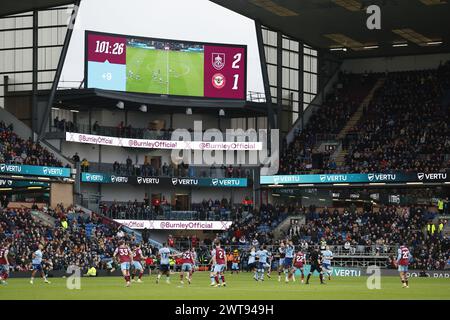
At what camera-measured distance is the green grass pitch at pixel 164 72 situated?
277 ft

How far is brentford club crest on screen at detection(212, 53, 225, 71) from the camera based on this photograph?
87.8 meters

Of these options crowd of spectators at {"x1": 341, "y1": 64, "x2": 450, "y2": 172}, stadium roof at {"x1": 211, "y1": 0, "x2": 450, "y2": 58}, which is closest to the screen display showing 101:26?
stadium roof at {"x1": 211, "y1": 0, "x2": 450, "y2": 58}

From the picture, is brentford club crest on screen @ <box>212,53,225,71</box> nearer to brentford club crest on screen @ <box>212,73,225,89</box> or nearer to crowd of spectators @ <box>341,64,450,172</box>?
brentford club crest on screen @ <box>212,73,225,89</box>

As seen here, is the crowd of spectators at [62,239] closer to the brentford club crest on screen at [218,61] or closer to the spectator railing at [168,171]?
the spectator railing at [168,171]

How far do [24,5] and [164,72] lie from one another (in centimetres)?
1401

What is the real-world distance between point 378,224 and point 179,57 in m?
23.1

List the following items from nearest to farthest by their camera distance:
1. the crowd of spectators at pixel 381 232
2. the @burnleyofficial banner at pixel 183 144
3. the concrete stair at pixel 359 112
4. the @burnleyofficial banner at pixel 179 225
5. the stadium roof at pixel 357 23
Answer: the crowd of spectators at pixel 381 232 → the stadium roof at pixel 357 23 → the @burnleyofficial banner at pixel 179 225 → the @burnleyofficial banner at pixel 183 144 → the concrete stair at pixel 359 112

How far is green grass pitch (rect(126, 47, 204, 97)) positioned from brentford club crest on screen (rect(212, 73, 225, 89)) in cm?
121

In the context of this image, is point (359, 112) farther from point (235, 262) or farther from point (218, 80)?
point (235, 262)

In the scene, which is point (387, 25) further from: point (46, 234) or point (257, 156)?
point (46, 234)

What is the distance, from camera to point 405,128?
8725 centimetres

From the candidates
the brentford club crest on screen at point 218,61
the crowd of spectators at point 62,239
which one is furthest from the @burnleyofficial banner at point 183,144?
the crowd of spectators at point 62,239

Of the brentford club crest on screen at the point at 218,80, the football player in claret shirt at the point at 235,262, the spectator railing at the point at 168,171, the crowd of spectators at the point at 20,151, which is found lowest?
the football player in claret shirt at the point at 235,262

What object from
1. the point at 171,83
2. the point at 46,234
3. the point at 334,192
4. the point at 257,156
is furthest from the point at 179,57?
the point at 46,234
